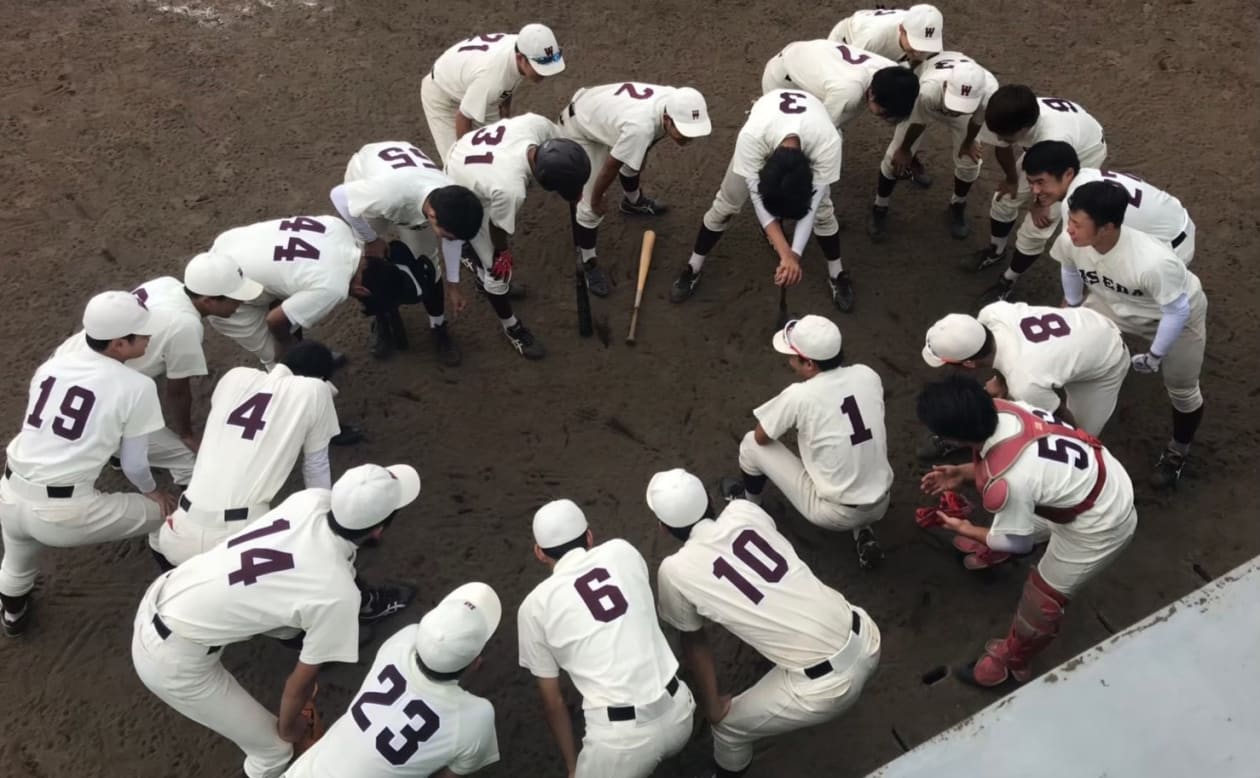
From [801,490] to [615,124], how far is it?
2.96 metres

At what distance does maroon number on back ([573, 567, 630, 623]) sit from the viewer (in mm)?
3980

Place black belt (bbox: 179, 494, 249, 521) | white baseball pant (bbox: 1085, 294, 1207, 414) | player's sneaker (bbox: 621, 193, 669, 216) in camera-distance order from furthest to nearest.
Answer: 1. player's sneaker (bbox: 621, 193, 669, 216)
2. white baseball pant (bbox: 1085, 294, 1207, 414)
3. black belt (bbox: 179, 494, 249, 521)

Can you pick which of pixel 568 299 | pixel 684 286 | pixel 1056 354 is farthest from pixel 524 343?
pixel 1056 354

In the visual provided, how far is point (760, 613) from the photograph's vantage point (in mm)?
4121

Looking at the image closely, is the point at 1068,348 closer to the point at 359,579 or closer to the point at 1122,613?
the point at 1122,613

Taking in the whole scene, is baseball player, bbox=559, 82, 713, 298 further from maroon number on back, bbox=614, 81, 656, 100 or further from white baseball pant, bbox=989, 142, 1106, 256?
white baseball pant, bbox=989, 142, 1106, 256

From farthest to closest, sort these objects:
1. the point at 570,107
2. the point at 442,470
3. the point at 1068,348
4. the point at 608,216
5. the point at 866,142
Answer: the point at 866,142
the point at 608,216
the point at 570,107
the point at 442,470
the point at 1068,348

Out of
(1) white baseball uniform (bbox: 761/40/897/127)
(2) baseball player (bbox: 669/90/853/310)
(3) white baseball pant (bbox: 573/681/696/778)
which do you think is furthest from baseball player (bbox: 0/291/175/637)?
(1) white baseball uniform (bbox: 761/40/897/127)

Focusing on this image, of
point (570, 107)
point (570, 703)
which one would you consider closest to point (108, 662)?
point (570, 703)

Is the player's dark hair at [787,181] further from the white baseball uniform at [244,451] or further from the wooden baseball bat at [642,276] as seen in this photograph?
the white baseball uniform at [244,451]

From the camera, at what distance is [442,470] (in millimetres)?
6023

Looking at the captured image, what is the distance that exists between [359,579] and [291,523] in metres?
1.26

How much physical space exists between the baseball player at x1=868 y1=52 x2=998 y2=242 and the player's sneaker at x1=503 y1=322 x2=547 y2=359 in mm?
2917

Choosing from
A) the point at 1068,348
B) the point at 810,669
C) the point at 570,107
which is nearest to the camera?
the point at 810,669
